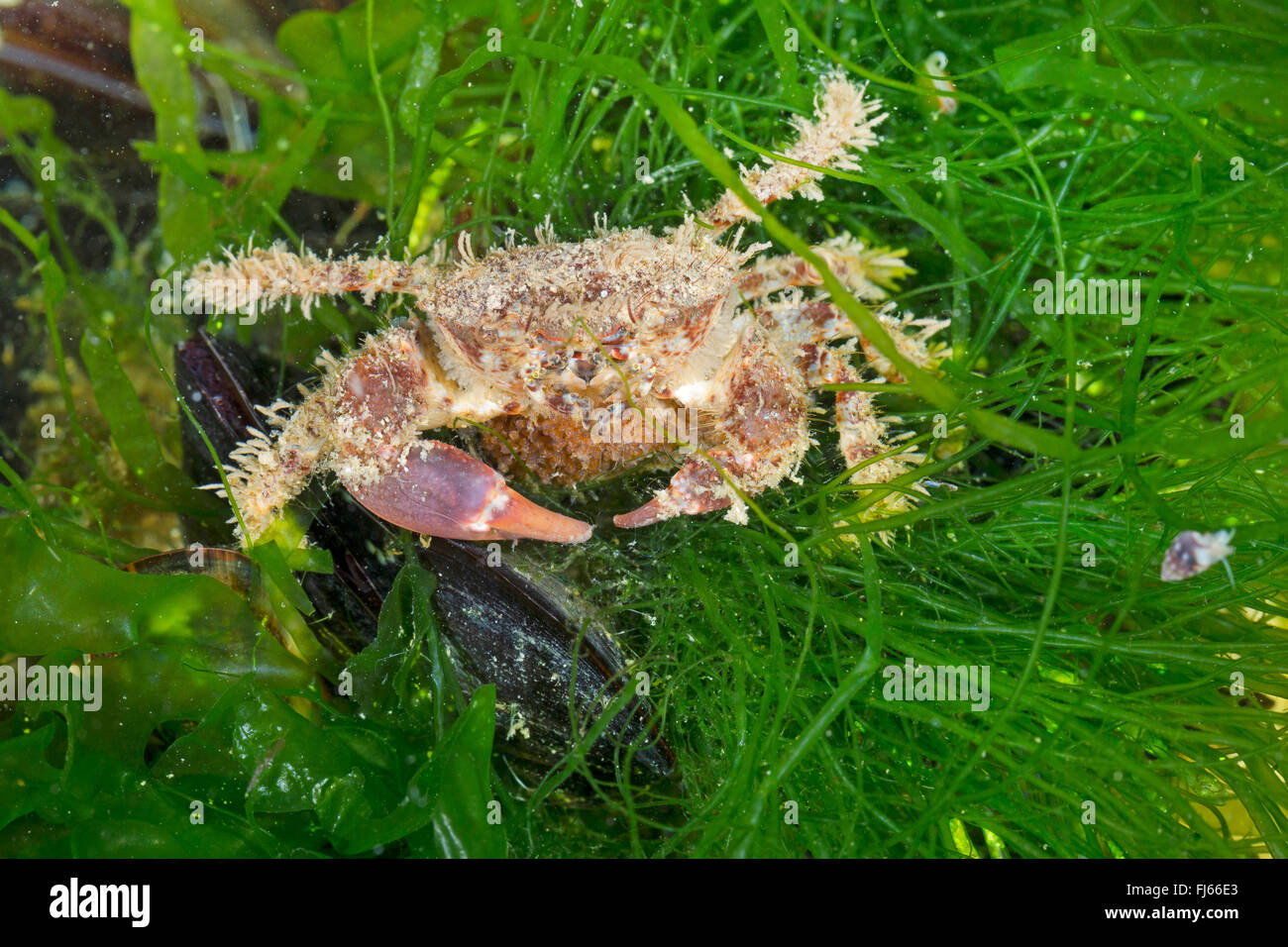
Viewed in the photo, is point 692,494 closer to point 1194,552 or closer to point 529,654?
point 529,654

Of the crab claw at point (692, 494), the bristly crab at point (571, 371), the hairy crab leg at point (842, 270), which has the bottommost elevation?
the crab claw at point (692, 494)

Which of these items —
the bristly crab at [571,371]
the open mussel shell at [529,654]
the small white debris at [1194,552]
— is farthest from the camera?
the open mussel shell at [529,654]

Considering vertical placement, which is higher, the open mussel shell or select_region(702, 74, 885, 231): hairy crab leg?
select_region(702, 74, 885, 231): hairy crab leg

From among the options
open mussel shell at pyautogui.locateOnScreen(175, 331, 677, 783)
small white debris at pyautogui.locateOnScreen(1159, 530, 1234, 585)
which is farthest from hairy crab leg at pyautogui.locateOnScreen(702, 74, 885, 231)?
small white debris at pyautogui.locateOnScreen(1159, 530, 1234, 585)

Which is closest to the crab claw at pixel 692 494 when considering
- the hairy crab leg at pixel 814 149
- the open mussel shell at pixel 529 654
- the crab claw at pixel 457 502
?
the crab claw at pixel 457 502

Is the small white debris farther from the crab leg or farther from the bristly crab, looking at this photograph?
the crab leg

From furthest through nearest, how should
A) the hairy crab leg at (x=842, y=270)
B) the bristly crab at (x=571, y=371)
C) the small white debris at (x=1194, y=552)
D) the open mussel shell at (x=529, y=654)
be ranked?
the hairy crab leg at (x=842, y=270), the open mussel shell at (x=529, y=654), the bristly crab at (x=571, y=371), the small white debris at (x=1194, y=552)

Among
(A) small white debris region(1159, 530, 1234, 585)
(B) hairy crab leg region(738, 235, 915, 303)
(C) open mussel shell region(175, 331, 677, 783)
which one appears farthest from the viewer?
(B) hairy crab leg region(738, 235, 915, 303)

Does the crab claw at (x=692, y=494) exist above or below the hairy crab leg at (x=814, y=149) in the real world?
below

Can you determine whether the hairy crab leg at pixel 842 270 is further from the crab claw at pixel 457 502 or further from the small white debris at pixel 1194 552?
the small white debris at pixel 1194 552
